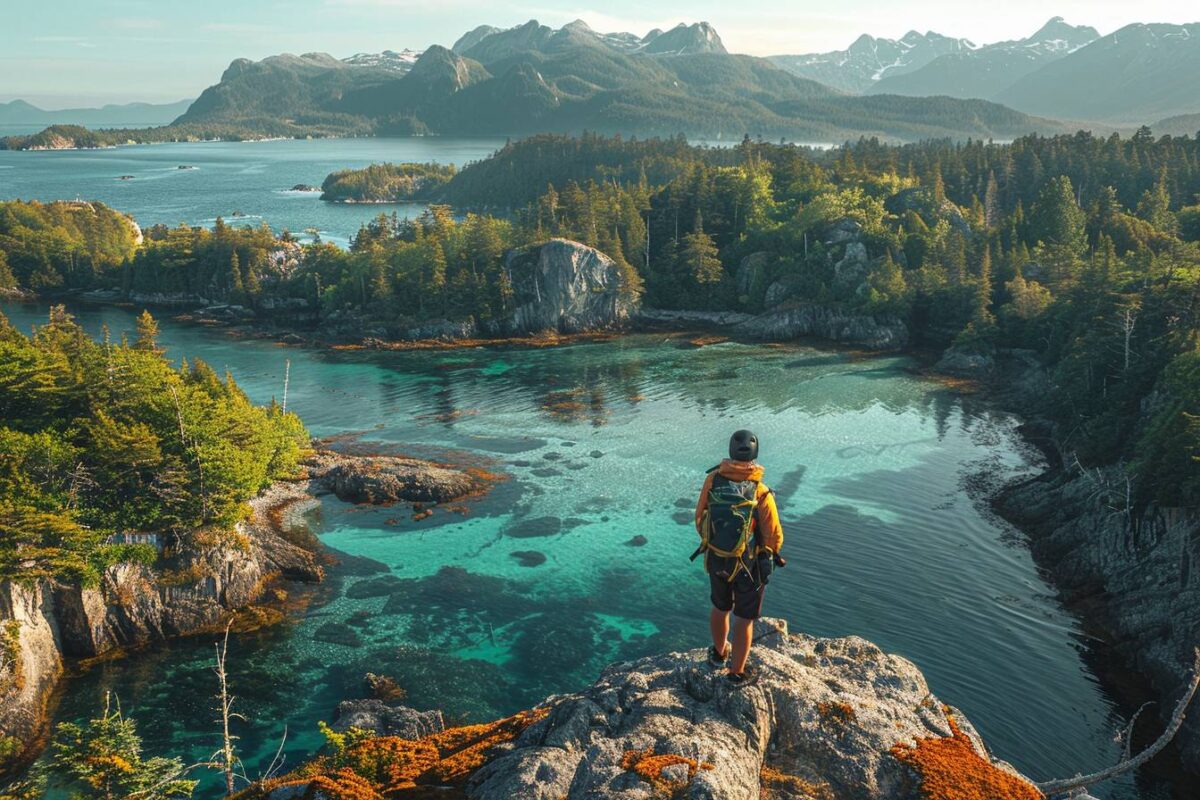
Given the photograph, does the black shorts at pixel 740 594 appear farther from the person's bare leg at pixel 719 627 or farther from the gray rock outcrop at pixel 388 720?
the gray rock outcrop at pixel 388 720

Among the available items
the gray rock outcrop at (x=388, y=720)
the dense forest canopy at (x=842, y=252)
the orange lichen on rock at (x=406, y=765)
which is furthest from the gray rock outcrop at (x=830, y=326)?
the orange lichen on rock at (x=406, y=765)

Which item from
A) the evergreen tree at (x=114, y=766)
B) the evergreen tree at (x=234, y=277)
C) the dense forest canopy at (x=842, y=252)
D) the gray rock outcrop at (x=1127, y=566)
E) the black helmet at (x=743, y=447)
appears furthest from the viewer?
the evergreen tree at (x=234, y=277)

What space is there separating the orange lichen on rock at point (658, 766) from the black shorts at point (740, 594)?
231 cm

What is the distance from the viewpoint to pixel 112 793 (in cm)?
1783

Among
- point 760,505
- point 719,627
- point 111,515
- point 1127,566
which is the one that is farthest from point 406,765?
point 1127,566

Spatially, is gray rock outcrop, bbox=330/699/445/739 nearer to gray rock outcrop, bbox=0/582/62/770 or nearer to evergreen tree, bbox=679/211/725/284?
gray rock outcrop, bbox=0/582/62/770

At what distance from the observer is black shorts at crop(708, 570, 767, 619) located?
11.8 metres

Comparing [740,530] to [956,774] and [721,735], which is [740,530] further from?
[956,774]

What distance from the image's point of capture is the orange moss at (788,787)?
11.9 m

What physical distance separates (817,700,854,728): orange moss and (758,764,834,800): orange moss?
3.83 ft

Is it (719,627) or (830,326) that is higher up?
(719,627)

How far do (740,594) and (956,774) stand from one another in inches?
176

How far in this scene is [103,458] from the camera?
35062 mm

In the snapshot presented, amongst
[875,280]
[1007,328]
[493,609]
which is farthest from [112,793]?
[875,280]
